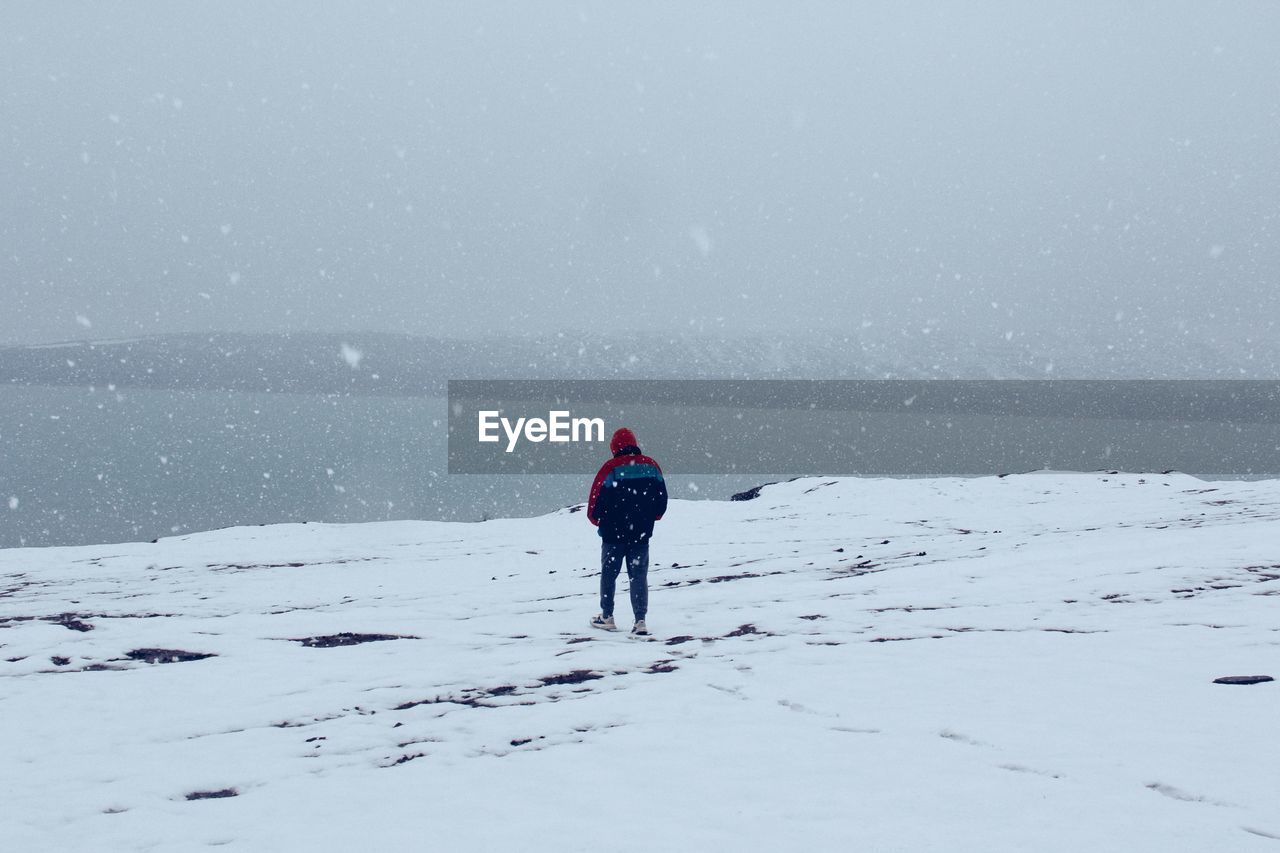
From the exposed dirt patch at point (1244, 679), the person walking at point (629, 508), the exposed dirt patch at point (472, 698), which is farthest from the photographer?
the person walking at point (629, 508)

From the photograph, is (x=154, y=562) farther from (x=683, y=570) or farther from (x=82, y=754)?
(x=82, y=754)

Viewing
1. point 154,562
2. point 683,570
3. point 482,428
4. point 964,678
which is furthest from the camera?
point 482,428

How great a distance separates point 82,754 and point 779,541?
15.3 m

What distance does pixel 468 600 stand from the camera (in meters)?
13.4

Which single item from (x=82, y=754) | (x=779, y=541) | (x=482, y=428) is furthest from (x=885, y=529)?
(x=482, y=428)

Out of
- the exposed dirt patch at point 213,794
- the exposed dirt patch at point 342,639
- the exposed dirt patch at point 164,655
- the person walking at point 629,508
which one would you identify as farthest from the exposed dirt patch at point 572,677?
the exposed dirt patch at point 164,655

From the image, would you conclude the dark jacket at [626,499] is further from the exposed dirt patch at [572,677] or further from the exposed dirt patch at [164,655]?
the exposed dirt patch at [164,655]

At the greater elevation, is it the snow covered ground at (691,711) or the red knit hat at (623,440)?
the red knit hat at (623,440)

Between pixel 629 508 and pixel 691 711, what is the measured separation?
3335 millimetres

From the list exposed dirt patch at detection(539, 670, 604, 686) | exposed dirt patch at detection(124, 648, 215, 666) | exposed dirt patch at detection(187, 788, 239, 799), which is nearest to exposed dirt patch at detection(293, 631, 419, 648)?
exposed dirt patch at detection(124, 648, 215, 666)

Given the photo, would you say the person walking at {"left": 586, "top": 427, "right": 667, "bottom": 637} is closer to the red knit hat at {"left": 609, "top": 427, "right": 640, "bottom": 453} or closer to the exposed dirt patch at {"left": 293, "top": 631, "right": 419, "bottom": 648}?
the red knit hat at {"left": 609, "top": 427, "right": 640, "bottom": 453}

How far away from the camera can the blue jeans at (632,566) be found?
31.3ft

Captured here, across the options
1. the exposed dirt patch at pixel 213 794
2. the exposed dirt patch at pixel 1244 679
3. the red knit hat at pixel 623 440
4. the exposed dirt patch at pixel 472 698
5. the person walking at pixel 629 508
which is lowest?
the exposed dirt patch at pixel 472 698

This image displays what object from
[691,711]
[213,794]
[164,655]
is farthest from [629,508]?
[164,655]
